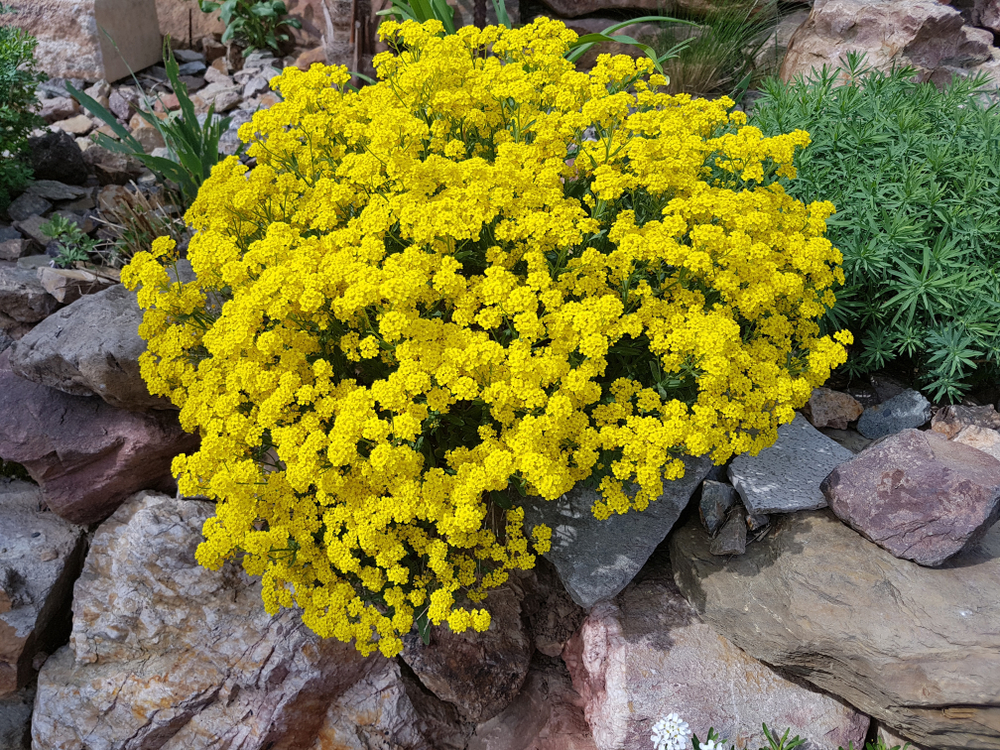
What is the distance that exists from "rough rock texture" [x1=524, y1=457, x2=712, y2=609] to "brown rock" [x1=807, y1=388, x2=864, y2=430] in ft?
2.90

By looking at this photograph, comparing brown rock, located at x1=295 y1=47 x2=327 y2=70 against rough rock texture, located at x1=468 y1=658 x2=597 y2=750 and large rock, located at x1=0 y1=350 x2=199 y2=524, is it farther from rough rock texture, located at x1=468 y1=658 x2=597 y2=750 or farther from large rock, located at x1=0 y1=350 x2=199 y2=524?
rough rock texture, located at x1=468 y1=658 x2=597 y2=750

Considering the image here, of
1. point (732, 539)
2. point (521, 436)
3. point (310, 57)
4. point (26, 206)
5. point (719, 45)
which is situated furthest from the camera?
point (310, 57)

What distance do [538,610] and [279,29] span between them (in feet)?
20.4

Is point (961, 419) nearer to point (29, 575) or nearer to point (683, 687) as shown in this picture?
point (683, 687)

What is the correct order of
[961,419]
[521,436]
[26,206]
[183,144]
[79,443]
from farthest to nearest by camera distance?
[26,206] → [183,144] → [961,419] → [79,443] → [521,436]

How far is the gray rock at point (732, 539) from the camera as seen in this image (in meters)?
3.35

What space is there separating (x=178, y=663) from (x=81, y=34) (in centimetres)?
588

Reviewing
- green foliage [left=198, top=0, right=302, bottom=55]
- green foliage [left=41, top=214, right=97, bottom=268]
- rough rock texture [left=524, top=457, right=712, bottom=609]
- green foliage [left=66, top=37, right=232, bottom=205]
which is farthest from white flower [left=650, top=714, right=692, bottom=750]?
green foliage [left=198, top=0, right=302, bottom=55]

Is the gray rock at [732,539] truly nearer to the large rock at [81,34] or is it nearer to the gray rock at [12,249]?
the gray rock at [12,249]

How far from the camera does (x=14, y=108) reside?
484cm

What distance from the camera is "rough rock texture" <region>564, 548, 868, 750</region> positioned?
319 centimetres

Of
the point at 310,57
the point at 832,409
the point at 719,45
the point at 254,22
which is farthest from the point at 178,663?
the point at 719,45

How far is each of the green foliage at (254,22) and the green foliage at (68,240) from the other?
2.93 metres

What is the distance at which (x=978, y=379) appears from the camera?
4000 millimetres
